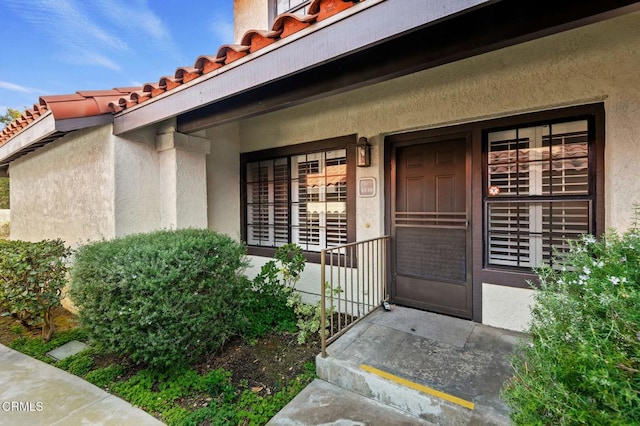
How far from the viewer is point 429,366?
103 inches

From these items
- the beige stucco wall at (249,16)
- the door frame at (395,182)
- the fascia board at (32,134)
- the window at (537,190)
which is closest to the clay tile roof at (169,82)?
the fascia board at (32,134)

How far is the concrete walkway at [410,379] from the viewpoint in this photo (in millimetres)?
2176

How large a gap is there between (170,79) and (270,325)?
3.29 meters

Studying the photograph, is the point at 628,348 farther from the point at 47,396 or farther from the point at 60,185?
the point at 60,185

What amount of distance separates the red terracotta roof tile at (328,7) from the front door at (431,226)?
2.19 meters

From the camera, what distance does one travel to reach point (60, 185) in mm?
5016

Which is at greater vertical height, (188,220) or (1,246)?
(188,220)

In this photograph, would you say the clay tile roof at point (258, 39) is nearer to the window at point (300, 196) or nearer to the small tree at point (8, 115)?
the window at point (300, 196)

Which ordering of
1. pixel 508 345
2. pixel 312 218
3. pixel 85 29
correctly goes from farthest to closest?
1. pixel 85 29
2. pixel 312 218
3. pixel 508 345

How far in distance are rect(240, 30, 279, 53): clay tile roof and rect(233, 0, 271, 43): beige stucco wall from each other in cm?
285

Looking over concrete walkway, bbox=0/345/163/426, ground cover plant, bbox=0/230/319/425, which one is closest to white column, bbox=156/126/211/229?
ground cover plant, bbox=0/230/319/425

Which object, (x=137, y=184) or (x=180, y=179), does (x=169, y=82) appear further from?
(x=137, y=184)

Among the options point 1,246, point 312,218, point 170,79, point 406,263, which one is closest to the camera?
point 170,79

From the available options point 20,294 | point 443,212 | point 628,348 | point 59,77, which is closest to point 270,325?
point 443,212
